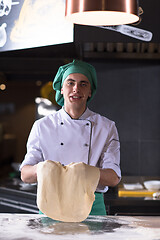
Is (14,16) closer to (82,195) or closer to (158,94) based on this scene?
(82,195)

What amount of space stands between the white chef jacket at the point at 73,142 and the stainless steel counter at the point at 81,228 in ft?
1.23

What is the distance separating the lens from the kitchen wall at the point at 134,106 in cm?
383

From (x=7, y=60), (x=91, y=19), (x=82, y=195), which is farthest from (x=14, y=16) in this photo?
(x=7, y=60)

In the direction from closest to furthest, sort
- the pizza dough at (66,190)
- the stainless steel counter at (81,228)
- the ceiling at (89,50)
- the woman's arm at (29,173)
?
the stainless steel counter at (81,228) < the pizza dough at (66,190) < the woman's arm at (29,173) < the ceiling at (89,50)

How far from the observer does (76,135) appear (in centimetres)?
199

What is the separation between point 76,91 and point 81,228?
77cm

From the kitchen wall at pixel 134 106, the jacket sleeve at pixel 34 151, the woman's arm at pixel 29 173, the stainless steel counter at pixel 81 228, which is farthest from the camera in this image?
the kitchen wall at pixel 134 106

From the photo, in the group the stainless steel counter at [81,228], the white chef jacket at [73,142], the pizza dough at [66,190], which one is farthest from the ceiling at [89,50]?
the stainless steel counter at [81,228]

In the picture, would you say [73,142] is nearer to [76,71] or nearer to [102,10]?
[76,71]

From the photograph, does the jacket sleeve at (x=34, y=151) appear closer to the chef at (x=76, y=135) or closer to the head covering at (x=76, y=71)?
the chef at (x=76, y=135)

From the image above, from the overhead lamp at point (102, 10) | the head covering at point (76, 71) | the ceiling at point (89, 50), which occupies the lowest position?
the head covering at point (76, 71)

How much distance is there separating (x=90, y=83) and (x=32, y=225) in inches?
35.2

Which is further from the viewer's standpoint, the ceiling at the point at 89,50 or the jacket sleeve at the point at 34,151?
the ceiling at the point at 89,50

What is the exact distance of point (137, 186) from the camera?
303 cm
